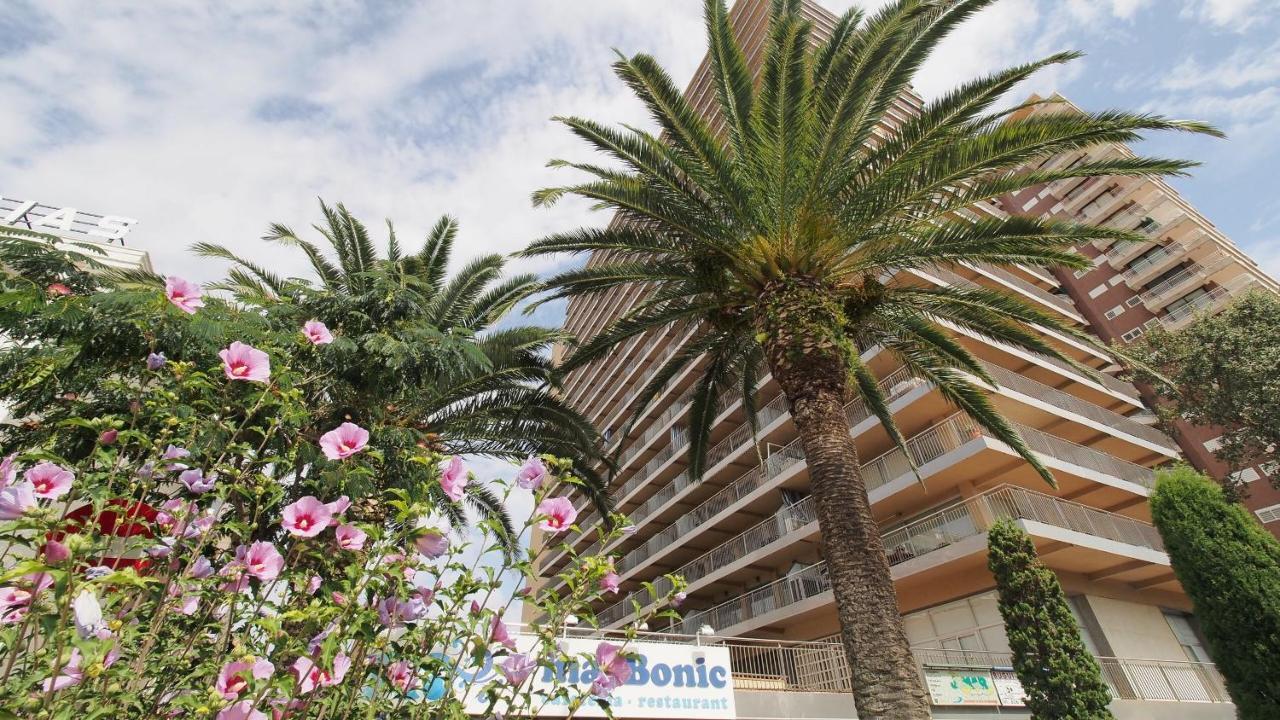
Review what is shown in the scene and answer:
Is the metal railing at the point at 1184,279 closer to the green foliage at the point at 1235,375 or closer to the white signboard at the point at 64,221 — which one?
the green foliage at the point at 1235,375

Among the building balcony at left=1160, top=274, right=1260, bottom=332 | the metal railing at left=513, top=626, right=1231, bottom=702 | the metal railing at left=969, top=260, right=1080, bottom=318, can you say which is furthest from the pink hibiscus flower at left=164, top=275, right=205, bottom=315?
the building balcony at left=1160, top=274, right=1260, bottom=332

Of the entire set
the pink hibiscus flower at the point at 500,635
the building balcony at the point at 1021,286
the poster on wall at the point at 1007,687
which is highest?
the building balcony at the point at 1021,286

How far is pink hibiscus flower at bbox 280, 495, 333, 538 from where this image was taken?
1807mm

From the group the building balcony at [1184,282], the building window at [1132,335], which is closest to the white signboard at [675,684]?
the building window at [1132,335]

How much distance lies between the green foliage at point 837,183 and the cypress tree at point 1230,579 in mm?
6953

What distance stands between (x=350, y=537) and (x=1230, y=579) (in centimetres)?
1638

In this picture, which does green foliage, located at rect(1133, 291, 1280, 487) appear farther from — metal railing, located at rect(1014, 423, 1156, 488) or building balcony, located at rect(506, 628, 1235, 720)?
building balcony, located at rect(506, 628, 1235, 720)

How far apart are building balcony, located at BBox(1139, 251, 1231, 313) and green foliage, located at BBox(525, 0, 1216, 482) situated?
90.1 feet

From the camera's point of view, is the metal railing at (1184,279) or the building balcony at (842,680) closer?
the building balcony at (842,680)

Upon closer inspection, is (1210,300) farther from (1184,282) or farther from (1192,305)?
(1184,282)

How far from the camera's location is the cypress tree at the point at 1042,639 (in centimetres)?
1031

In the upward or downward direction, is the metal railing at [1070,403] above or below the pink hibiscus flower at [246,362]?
above

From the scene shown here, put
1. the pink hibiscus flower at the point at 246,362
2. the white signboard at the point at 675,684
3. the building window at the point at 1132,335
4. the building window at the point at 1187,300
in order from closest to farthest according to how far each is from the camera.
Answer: the pink hibiscus flower at the point at 246,362, the white signboard at the point at 675,684, the building window at the point at 1187,300, the building window at the point at 1132,335

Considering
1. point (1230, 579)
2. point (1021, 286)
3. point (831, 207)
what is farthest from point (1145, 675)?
point (1021, 286)
